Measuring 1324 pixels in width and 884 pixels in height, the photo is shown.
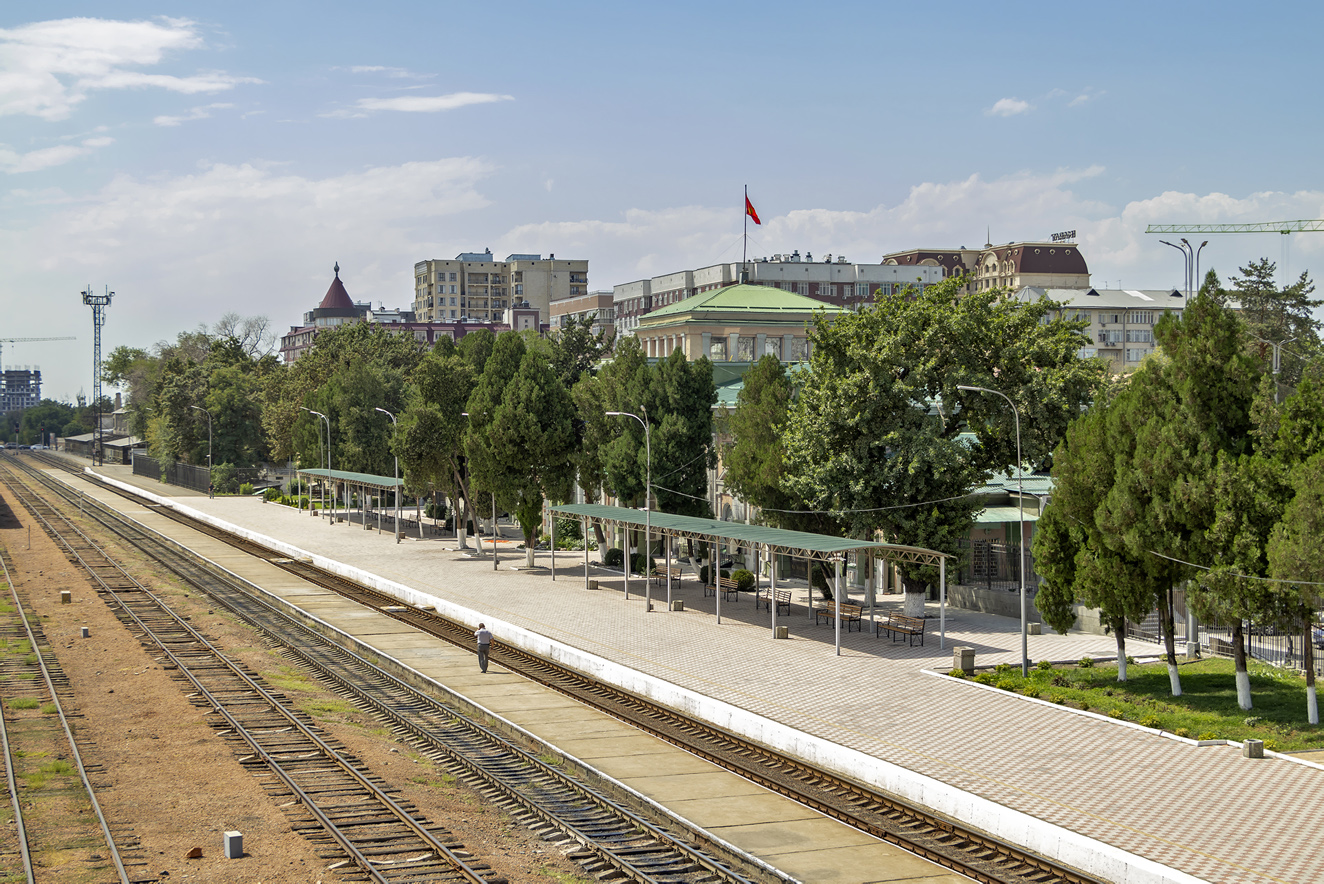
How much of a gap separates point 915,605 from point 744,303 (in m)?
44.7

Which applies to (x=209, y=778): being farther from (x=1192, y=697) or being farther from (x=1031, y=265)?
(x=1031, y=265)

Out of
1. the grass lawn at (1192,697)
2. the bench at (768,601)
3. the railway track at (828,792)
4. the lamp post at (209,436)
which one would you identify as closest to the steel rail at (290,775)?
the railway track at (828,792)

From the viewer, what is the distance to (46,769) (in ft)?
71.4

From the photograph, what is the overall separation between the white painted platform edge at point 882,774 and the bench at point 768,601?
32.0 ft

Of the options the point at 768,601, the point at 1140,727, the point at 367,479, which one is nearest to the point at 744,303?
the point at 367,479

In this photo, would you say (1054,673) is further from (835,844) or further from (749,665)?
(835,844)

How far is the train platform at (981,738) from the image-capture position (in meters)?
17.2

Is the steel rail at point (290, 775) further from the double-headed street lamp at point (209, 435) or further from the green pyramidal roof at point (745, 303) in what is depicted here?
the double-headed street lamp at point (209, 435)

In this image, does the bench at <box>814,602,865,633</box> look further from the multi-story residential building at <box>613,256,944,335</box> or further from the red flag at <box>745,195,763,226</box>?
the multi-story residential building at <box>613,256,944,335</box>

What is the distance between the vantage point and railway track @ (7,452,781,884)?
17203 millimetres

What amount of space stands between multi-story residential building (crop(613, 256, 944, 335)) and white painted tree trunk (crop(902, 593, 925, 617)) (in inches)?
3410

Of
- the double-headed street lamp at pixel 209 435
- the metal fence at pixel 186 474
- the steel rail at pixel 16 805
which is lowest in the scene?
the steel rail at pixel 16 805

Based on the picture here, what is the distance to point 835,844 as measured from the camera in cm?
1825

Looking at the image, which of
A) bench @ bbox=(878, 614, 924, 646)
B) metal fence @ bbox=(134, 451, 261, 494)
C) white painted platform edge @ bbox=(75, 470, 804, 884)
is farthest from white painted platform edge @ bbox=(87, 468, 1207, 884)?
metal fence @ bbox=(134, 451, 261, 494)
